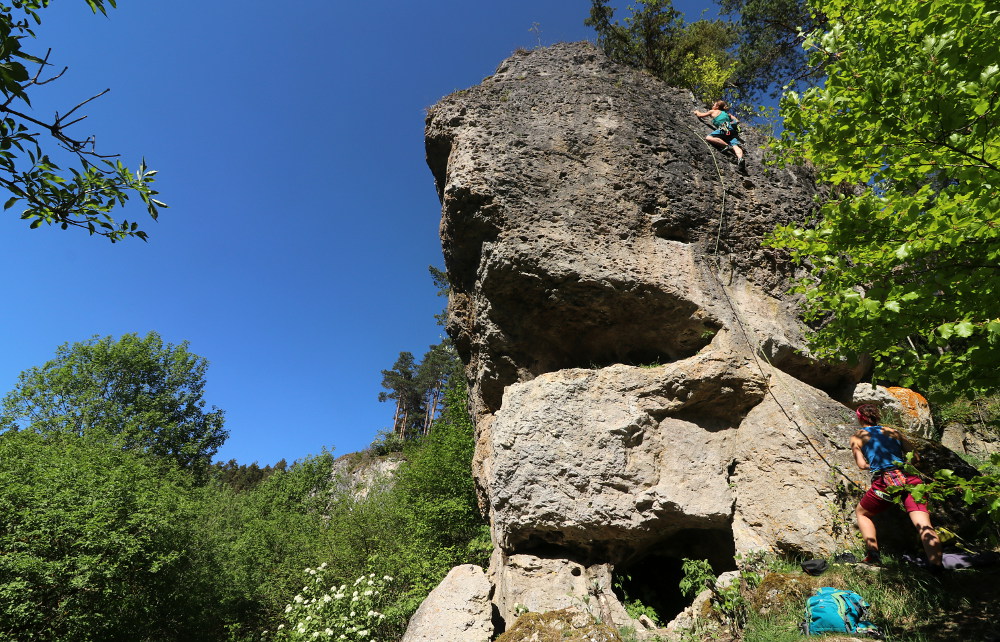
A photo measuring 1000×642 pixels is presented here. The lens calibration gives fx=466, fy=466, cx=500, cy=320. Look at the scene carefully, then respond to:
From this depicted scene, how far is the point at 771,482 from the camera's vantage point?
6348 mm

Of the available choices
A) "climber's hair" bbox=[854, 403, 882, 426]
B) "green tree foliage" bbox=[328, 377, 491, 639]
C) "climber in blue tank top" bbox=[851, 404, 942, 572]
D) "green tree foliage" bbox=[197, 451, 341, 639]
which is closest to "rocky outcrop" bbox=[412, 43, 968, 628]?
"climber in blue tank top" bbox=[851, 404, 942, 572]

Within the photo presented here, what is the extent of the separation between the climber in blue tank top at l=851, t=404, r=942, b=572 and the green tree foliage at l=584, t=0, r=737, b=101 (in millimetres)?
11420

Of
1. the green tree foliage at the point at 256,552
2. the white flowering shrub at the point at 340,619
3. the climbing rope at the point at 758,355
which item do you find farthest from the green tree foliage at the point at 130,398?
the climbing rope at the point at 758,355

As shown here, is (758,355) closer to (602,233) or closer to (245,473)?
(602,233)

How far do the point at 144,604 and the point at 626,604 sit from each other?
1002 cm

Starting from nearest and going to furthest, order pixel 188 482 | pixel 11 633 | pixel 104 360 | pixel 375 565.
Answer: pixel 11 633 → pixel 375 565 → pixel 188 482 → pixel 104 360

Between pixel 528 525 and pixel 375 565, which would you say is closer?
pixel 528 525

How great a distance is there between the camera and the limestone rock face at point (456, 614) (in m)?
6.20

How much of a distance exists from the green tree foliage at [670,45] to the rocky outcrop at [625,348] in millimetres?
4687

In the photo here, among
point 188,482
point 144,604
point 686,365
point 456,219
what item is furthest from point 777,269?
point 188,482

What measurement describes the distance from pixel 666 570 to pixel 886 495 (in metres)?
4.31

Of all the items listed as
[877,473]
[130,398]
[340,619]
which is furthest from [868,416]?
[130,398]

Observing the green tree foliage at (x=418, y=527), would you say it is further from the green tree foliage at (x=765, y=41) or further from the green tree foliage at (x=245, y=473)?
the green tree foliage at (x=245, y=473)

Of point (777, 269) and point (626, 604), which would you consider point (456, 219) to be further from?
point (626, 604)
